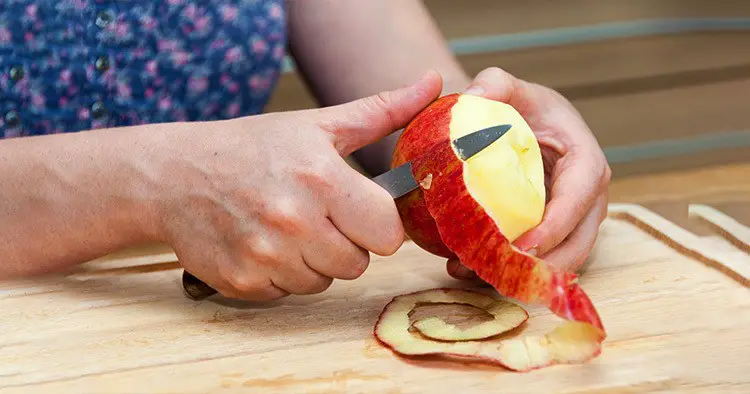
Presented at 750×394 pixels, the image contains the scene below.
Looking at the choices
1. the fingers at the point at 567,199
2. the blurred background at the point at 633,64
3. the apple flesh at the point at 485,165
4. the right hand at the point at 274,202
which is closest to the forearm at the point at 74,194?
the right hand at the point at 274,202

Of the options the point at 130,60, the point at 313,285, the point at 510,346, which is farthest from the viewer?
the point at 130,60

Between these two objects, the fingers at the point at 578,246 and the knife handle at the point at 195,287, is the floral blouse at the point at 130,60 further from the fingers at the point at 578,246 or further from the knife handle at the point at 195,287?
the fingers at the point at 578,246

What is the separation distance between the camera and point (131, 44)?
4.32ft

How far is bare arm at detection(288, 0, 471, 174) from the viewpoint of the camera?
4.42 ft

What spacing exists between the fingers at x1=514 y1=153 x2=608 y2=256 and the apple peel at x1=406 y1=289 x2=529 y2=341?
0.23 ft

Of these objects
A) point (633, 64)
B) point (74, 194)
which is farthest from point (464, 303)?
point (633, 64)

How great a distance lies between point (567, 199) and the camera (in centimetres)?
102

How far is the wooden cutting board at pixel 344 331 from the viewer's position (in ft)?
2.74

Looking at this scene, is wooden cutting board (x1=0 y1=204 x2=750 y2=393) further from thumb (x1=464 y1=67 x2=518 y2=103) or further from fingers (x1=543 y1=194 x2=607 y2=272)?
thumb (x1=464 y1=67 x2=518 y2=103)

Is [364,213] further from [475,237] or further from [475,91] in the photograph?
[475,91]

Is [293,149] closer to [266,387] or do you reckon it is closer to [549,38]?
[266,387]

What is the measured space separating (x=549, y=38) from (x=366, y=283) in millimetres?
1312

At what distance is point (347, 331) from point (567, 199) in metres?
0.28

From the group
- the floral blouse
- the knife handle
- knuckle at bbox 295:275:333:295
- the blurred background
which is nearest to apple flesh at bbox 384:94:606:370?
knuckle at bbox 295:275:333:295
